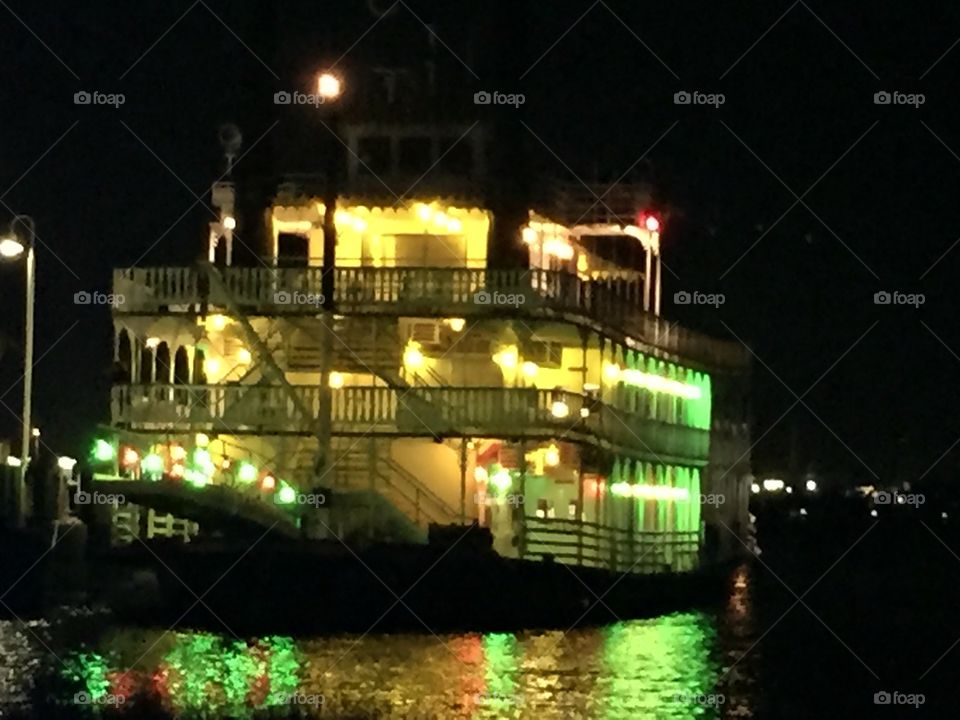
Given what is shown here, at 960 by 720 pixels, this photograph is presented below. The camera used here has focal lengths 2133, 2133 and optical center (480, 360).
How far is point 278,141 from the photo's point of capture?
1774 inches

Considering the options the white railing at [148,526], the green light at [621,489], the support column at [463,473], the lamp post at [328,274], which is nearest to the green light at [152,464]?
the white railing at [148,526]

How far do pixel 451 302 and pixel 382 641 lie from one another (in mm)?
6906

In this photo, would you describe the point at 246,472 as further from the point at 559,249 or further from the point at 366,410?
the point at 559,249

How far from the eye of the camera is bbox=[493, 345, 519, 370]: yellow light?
3828 centimetres

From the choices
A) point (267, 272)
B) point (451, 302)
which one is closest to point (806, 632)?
point (451, 302)

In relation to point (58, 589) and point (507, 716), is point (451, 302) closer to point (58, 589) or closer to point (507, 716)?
point (58, 589)

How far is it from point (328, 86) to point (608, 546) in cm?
1060

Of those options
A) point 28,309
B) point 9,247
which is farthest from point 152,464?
point 28,309

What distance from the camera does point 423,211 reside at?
3972 centimetres

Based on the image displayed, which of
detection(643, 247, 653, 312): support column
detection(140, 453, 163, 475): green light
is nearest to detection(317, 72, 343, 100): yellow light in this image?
detection(140, 453, 163, 475): green light

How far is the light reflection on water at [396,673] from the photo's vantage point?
25344 millimetres

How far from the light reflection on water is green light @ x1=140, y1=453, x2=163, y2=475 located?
3.28 metres

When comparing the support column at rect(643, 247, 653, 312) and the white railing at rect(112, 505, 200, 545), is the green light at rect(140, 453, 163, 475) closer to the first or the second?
the white railing at rect(112, 505, 200, 545)

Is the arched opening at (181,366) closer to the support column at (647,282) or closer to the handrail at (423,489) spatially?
the handrail at (423,489)
